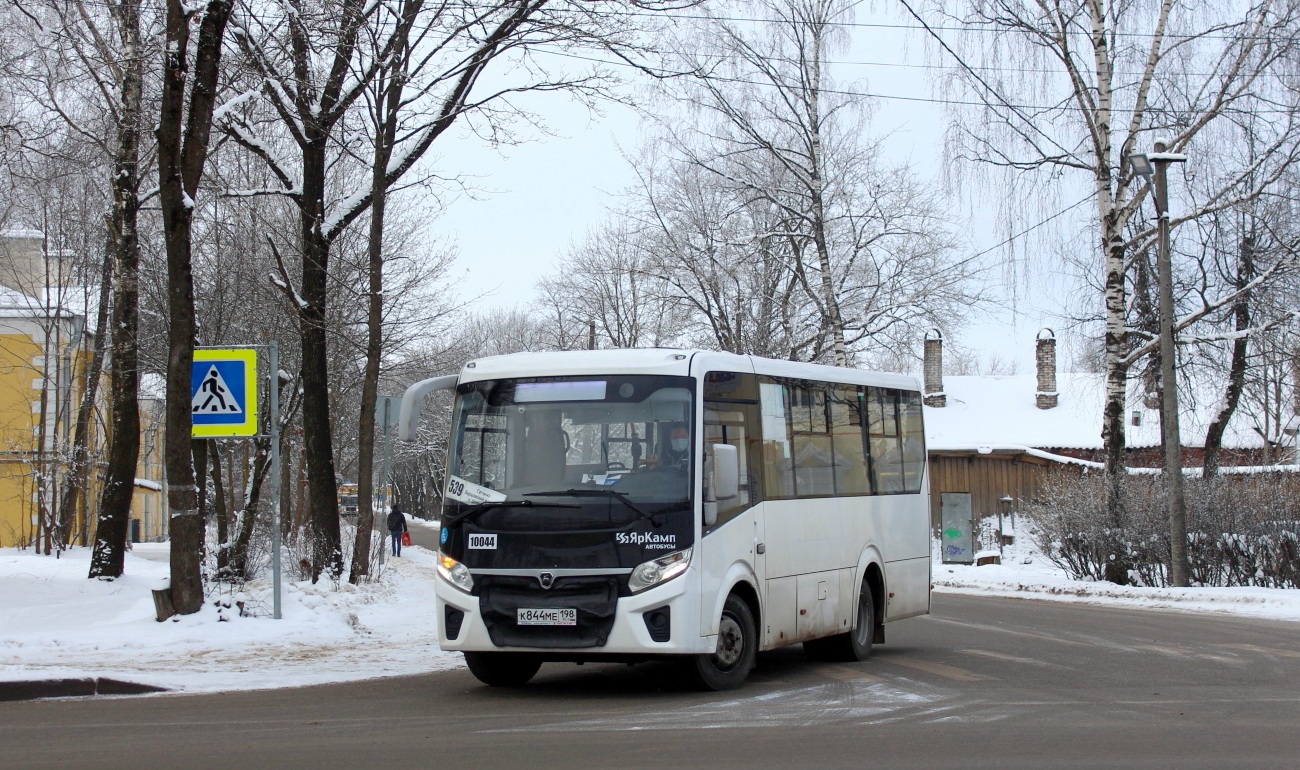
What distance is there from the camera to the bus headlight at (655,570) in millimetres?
10078

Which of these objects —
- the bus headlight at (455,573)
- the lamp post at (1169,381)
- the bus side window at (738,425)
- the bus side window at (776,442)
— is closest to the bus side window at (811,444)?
the bus side window at (776,442)

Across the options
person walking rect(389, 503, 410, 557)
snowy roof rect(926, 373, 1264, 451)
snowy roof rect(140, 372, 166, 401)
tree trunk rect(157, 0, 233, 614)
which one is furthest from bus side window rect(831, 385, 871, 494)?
snowy roof rect(926, 373, 1264, 451)

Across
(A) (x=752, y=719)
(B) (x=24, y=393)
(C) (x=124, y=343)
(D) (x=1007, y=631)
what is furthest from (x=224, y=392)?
(B) (x=24, y=393)

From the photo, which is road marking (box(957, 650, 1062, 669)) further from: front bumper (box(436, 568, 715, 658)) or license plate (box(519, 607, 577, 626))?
license plate (box(519, 607, 577, 626))

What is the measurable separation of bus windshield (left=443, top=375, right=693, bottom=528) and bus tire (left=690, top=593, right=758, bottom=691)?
123cm

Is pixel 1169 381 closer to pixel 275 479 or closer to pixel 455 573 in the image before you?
pixel 275 479

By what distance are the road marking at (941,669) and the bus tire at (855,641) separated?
0.29 m

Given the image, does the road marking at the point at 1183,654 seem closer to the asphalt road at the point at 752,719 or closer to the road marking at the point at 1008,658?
the asphalt road at the point at 752,719

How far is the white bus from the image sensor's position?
10133mm

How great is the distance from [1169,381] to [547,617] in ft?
52.3

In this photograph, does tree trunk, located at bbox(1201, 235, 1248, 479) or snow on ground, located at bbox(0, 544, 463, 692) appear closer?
snow on ground, located at bbox(0, 544, 463, 692)

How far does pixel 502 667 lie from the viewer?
11.2 meters

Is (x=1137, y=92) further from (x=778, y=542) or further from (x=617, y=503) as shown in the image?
(x=617, y=503)

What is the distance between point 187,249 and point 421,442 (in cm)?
4043
